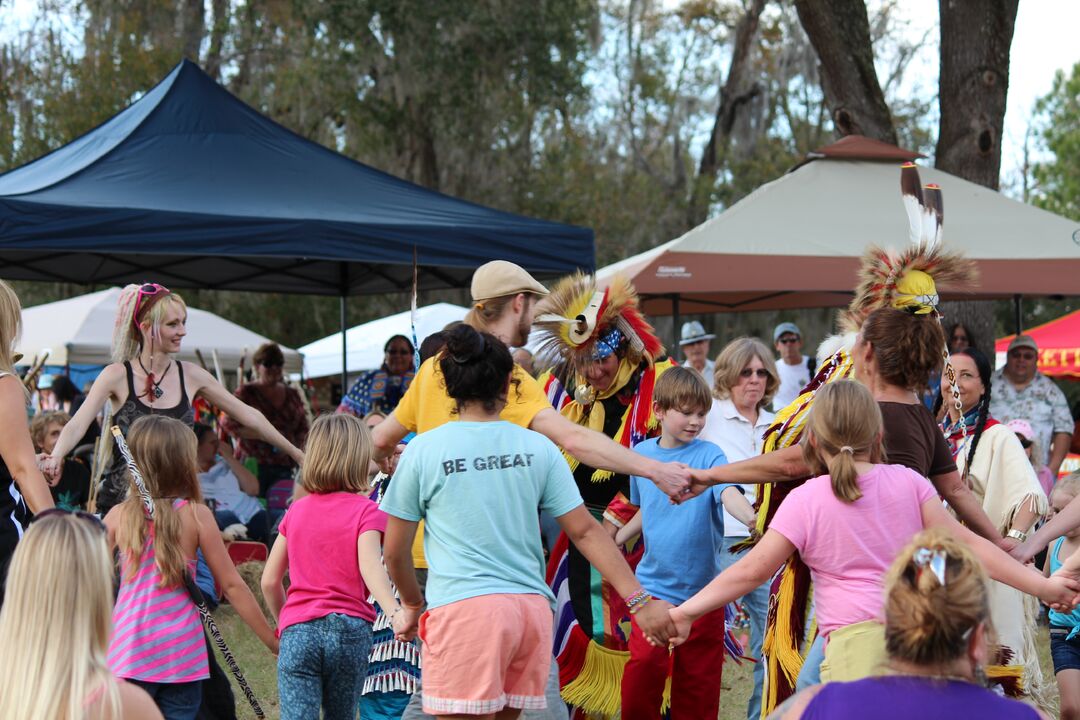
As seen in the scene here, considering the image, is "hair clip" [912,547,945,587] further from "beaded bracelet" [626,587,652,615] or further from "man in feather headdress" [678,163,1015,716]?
"beaded bracelet" [626,587,652,615]

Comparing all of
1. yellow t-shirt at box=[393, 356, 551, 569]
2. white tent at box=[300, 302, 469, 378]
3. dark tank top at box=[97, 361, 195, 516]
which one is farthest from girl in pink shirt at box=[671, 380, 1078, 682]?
white tent at box=[300, 302, 469, 378]

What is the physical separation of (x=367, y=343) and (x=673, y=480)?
49.5 feet

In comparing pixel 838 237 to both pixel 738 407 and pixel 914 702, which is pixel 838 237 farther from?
pixel 914 702

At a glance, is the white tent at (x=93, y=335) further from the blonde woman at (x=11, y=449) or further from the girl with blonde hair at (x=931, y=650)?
the girl with blonde hair at (x=931, y=650)

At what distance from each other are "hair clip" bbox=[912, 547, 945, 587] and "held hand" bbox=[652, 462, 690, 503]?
72.8 inches

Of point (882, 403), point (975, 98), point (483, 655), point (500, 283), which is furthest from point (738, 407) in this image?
point (975, 98)

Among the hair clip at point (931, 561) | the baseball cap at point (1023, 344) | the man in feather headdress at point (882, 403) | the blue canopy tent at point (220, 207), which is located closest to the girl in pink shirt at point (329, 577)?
the man in feather headdress at point (882, 403)

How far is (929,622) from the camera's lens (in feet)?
7.64

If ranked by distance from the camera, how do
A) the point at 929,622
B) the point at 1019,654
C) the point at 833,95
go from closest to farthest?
the point at 929,622 → the point at 1019,654 → the point at 833,95

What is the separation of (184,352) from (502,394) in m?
15.0

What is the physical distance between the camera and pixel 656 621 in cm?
375

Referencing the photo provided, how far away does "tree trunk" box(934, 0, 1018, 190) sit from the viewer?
11633mm

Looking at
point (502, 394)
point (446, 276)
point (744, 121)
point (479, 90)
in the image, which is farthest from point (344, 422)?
point (744, 121)

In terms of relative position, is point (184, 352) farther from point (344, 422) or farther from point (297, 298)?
point (344, 422)
